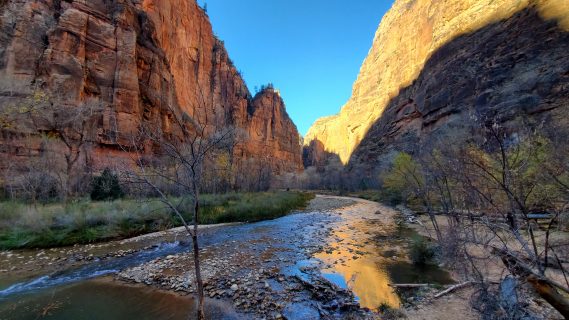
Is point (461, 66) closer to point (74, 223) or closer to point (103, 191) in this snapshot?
point (103, 191)

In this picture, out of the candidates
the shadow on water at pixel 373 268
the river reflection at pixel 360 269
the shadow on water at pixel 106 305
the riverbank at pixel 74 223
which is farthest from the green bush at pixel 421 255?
the riverbank at pixel 74 223

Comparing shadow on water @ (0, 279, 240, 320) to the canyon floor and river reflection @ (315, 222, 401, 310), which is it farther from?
river reflection @ (315, 222, 401, 310)

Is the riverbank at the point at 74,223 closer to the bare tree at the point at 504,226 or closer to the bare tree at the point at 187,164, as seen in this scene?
the bare tree at the point at 187,164

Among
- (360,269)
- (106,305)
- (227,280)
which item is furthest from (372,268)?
(106,305)

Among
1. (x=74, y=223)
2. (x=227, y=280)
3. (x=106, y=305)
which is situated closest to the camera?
(x=106, y=305)

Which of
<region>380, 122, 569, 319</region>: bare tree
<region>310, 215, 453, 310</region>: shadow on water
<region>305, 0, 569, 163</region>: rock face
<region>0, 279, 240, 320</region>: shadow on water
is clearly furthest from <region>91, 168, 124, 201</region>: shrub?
<region>305, 0, 569, 163</region>: rock face

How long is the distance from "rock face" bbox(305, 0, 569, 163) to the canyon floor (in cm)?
1071

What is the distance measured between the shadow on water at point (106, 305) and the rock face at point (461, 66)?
50.5ft

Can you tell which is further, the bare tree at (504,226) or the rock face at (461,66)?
the rock face at (461,66)

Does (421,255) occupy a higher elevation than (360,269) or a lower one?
higher

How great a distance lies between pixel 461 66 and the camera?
124 ft

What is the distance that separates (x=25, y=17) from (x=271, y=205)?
3043cm

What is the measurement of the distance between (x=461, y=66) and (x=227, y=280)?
4578 centimetres

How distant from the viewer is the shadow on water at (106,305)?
5.59 meters
